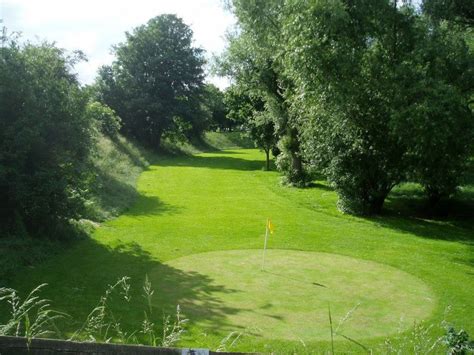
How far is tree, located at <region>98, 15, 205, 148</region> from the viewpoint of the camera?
5153 centimetres

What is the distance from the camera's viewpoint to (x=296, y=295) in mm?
10141

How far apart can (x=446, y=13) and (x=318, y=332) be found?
16115 millimetres

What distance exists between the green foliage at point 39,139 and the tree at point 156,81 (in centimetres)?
3653

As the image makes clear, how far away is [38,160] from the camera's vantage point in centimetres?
1425

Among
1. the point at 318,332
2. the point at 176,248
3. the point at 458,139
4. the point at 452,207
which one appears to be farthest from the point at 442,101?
the point at 318,332

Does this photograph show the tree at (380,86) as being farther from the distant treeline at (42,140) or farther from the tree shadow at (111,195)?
the tree shadow at (111,195)

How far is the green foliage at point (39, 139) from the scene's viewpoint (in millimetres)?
13219

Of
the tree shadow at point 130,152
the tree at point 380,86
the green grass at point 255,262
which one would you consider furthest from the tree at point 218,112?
the tree at point 380,86

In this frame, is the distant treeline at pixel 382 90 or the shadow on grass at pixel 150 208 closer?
the distant treeline at pixel 382 90

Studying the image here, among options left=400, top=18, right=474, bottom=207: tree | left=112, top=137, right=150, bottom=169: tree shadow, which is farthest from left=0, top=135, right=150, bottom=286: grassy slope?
left=400, top=18, right=474, bottom=207: tree

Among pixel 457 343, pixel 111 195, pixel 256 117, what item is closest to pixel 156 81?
pixel 256 117

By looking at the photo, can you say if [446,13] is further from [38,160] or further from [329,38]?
[38,160]

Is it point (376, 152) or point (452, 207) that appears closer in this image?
point (376, 152)

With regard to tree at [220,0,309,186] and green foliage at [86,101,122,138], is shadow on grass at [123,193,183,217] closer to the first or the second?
green foliage at [86,101,122,138]
